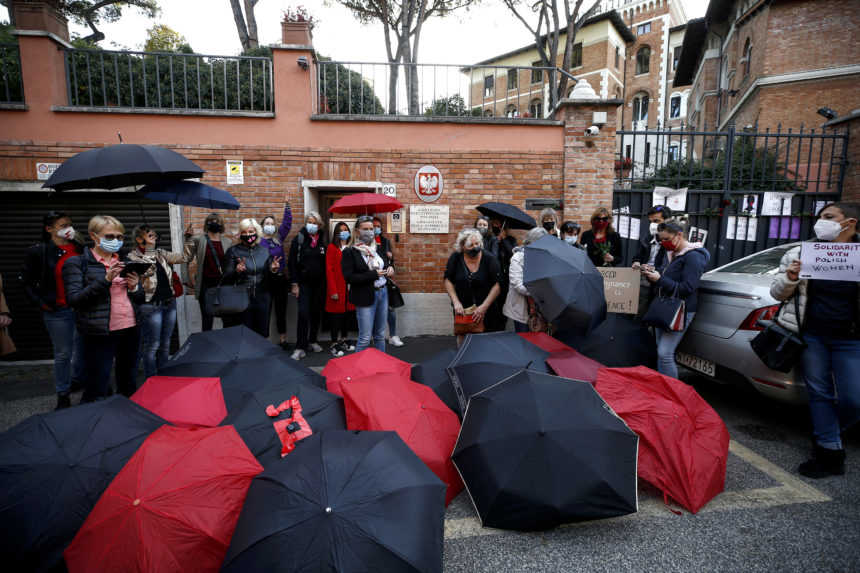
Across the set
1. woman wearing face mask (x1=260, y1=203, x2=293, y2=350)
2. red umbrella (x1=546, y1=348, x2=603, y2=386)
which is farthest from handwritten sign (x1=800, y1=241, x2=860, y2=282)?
woman wearing face mask (x1=260, y1=203, x2=293, y2=350)

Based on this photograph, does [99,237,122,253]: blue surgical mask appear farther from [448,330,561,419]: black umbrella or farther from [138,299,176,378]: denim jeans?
[448,330,561,419]: black umbrella

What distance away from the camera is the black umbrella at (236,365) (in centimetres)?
325

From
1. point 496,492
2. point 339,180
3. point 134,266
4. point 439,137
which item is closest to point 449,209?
point 439,137

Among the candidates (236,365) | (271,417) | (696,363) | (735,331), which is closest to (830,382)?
(735,331)

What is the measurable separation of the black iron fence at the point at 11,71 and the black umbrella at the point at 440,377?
817 centimetres

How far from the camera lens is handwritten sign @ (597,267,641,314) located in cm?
459

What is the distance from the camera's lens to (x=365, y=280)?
4.98 m

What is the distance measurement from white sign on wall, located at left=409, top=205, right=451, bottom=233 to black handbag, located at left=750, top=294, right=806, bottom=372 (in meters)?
5.01

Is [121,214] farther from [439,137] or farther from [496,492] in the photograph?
[496,492]

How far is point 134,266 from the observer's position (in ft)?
13.0

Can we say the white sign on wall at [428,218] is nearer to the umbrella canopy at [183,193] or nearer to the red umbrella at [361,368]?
the umbrella canopy at [183,193]

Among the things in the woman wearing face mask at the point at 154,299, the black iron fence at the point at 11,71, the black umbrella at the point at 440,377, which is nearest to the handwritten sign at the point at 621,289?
the black umbrella at the point at 440,377

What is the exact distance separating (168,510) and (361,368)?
1.81 metres

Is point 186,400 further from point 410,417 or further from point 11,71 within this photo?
point 11,71
